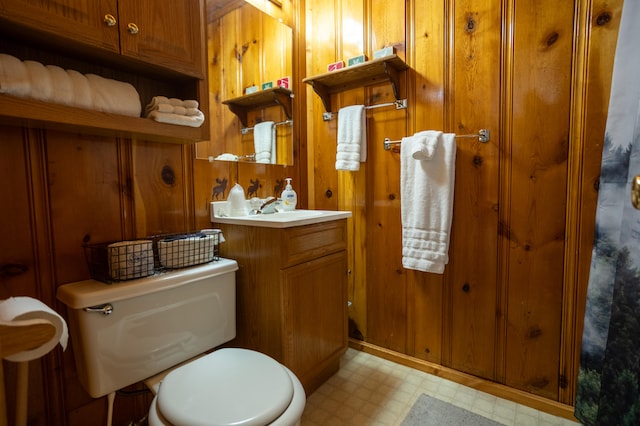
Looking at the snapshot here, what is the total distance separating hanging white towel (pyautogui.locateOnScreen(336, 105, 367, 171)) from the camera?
5.83ft

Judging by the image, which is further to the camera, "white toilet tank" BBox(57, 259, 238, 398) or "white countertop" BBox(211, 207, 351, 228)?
"white countertop" BBox(211, 207, 351, 228)

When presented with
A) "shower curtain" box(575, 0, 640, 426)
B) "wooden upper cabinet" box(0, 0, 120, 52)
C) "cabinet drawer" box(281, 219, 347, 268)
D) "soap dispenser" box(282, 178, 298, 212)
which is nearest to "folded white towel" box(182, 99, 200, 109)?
"wooden upper cabinet" box(0, 0, 120, 52)

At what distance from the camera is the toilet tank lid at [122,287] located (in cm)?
94

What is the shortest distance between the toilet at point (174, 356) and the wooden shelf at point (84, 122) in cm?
51

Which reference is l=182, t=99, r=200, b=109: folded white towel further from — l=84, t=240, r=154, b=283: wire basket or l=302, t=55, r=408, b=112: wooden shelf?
l=302, t=55, r=408, b=112: wooden shelf

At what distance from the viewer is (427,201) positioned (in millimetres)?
1574

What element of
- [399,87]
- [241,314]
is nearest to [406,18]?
[399,87]

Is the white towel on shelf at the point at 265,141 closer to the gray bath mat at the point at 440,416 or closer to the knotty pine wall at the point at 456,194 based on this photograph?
the knotty pine wall at the point at 456,194

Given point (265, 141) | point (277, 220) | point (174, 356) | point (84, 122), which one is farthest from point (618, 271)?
point (84, 122)

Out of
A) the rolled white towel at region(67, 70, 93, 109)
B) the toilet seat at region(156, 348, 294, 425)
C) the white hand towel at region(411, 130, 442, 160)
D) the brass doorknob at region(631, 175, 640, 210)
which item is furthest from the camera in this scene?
the white hand towel at region(411, 130, 442, 160)

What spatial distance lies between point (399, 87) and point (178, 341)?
1612 mm

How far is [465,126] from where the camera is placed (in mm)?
1544

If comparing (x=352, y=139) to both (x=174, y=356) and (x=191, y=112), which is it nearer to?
(x=191, y=112)

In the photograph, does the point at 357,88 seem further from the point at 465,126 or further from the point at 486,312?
the point at 486,312
